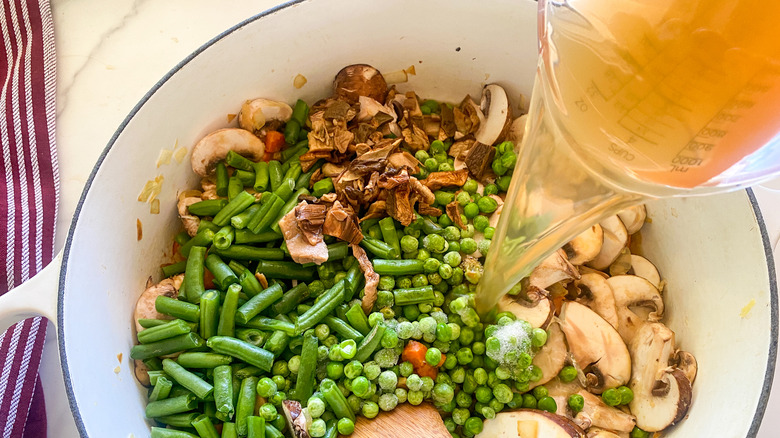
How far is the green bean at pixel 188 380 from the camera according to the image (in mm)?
1751

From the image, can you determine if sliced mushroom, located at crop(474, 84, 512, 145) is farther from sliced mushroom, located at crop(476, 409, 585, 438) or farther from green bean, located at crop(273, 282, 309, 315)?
sliced mushroom, located at crop(476, 409, 585, 438)

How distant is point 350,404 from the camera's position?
6.05 ft

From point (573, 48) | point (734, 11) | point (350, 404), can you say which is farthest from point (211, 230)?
point (734, 11)

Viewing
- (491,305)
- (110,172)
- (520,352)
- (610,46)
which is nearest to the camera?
(610,46)

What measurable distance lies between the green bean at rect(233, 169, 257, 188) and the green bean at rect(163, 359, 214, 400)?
2.26 feet

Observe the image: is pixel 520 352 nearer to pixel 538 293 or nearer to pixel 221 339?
pixel 538 293

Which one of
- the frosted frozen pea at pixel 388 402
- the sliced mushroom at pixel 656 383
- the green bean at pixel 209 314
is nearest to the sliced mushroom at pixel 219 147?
the green bean at pixel 209 314

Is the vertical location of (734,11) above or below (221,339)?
above

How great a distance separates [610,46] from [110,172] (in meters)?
1.51

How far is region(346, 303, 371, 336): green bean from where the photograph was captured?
6.19 feet

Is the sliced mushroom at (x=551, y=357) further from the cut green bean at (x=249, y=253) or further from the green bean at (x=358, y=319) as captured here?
the cut green bean at (x=249, y=253)

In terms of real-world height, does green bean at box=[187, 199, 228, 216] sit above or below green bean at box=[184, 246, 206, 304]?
above

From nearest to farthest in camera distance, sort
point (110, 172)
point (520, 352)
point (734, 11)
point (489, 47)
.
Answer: point (734, 11), point (110, 172), point (520, 352), point (489, 47)

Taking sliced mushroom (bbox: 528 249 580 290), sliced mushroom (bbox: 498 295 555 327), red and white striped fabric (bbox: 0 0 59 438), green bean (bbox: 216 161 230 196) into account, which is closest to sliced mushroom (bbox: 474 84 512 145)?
sliced mushroom (bbox: 528 249 580 290)
